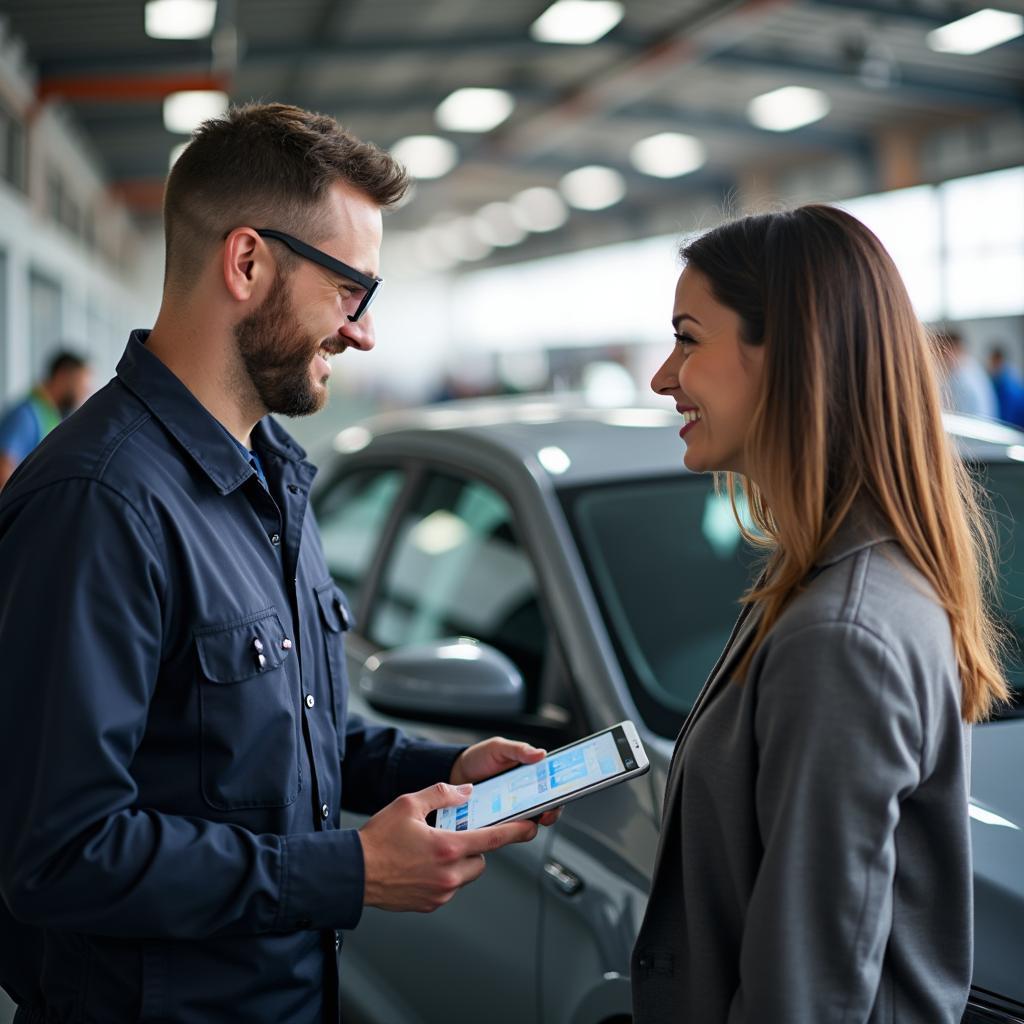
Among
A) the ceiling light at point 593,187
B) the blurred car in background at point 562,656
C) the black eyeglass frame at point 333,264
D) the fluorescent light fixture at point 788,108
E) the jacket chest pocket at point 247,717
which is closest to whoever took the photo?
the jacket chest pocket at point 247,717

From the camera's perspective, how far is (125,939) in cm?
→ 140

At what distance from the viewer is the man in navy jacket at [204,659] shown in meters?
1.27

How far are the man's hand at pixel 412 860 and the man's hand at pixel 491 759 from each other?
284 millimetres

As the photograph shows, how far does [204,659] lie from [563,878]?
853 millimetres

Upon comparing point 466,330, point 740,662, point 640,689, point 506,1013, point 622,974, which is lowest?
point 506,1013

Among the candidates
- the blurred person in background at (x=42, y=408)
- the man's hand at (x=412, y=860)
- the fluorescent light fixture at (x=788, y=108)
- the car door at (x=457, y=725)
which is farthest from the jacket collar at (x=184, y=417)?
the fluorescent light fixture at (x=788, y=108)

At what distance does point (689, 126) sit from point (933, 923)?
56.6 feet

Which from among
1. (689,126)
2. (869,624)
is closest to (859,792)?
(869,624)

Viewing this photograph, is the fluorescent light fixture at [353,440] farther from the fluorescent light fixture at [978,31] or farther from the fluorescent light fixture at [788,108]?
the fluorescent light fixture at [788,108]

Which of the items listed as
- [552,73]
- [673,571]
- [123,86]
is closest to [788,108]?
[552,73]

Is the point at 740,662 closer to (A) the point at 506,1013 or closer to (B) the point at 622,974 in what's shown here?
(B) the point at 622,974

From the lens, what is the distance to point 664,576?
2.36m

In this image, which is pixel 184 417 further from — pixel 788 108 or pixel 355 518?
pixel 788 108

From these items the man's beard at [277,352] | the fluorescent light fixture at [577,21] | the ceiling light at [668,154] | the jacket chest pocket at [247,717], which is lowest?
the jacket chest pocket at [247,717]
